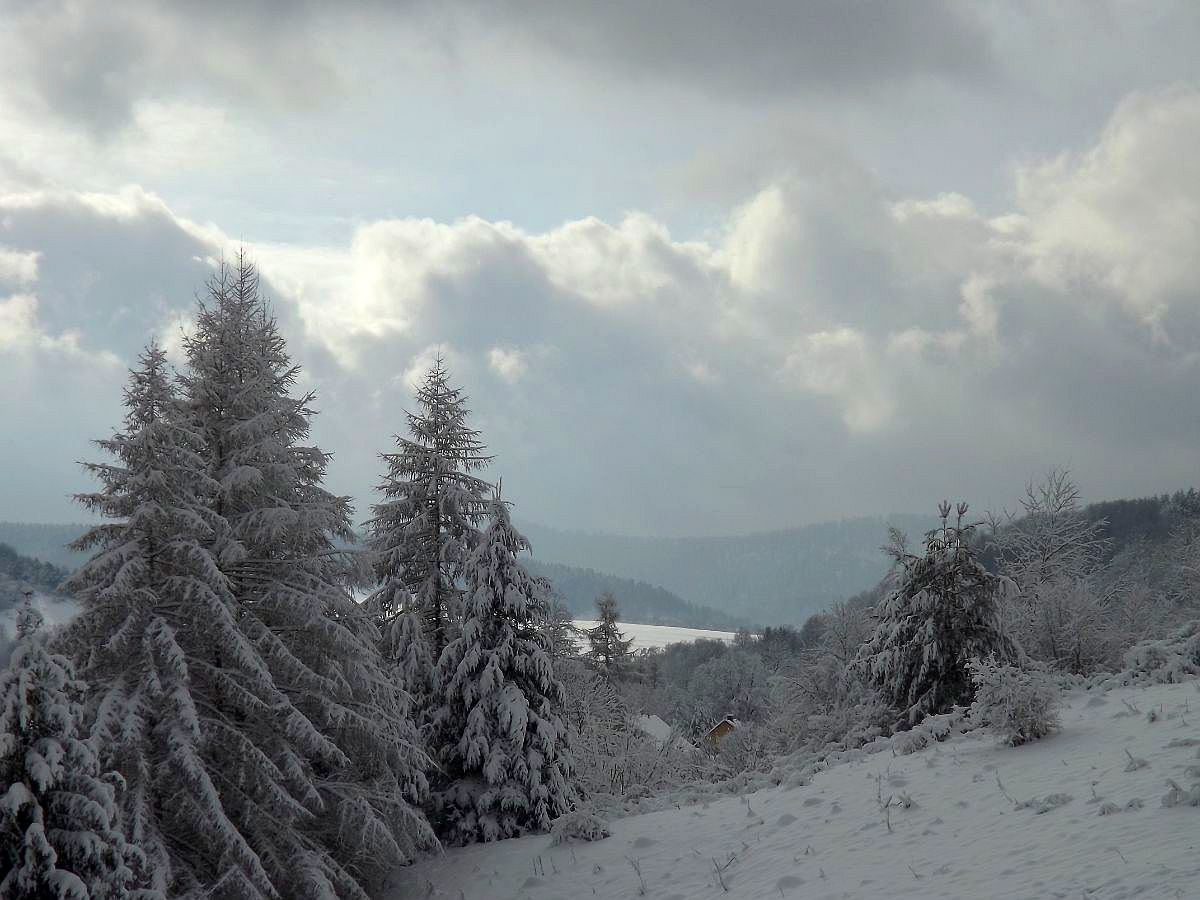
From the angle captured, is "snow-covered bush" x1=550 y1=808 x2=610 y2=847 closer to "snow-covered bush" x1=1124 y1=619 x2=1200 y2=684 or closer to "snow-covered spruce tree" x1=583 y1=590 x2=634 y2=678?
"snow-covered bush" x1=1124 y1=619 x2=1200 y2=684

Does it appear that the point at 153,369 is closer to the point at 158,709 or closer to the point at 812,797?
the point at 158,709

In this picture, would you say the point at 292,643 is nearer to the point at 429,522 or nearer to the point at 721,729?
the point at 429,522

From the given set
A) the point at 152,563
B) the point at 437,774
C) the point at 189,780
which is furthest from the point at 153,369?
the point at 437,774

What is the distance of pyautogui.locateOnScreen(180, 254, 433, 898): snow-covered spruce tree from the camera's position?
11.9 meters

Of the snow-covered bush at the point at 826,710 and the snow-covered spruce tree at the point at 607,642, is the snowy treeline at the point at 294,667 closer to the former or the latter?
the snow-covered bush at the point at 826,710

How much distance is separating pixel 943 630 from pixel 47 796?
15770mm

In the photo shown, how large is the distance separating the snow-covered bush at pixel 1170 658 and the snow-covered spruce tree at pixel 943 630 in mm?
2295

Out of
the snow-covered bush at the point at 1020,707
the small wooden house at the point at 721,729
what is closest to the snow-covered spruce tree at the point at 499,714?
the snow-covered bush at the point at 1020,707

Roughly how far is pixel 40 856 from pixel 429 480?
11924 mm

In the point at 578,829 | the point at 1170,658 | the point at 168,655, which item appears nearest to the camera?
the point at 168,655

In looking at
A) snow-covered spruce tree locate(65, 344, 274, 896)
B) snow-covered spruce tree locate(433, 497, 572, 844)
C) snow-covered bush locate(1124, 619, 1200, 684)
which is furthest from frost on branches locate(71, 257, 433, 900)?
snow-covered bush locate(1124, 619, 1200, 684)

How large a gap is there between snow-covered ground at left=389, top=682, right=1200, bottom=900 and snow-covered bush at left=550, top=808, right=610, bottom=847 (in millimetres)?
241

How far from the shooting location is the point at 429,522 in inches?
734

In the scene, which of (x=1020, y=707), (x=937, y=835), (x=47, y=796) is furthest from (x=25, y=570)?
(x=937, y=835)
